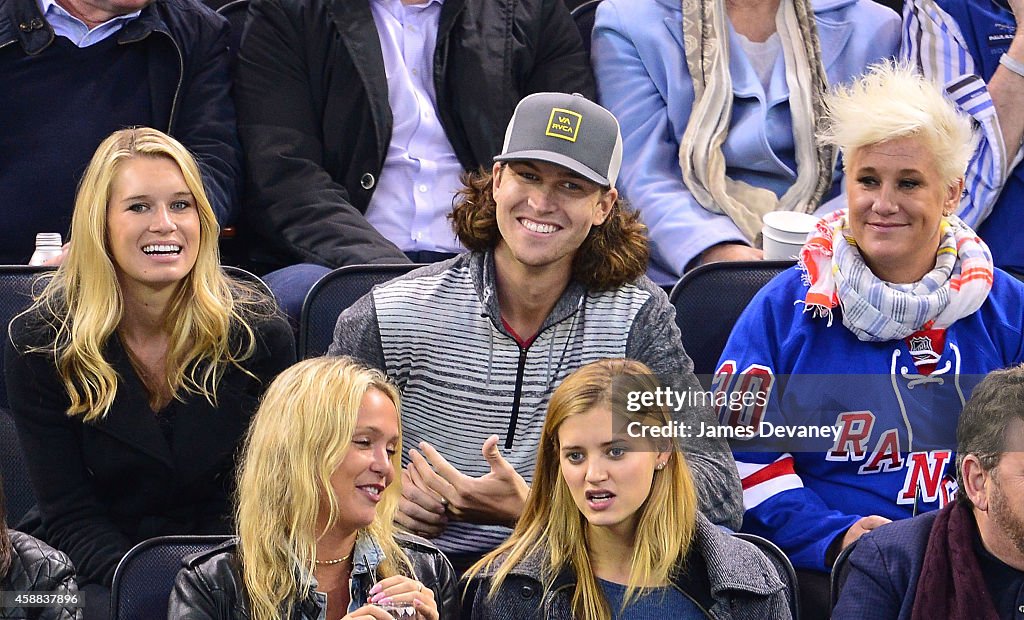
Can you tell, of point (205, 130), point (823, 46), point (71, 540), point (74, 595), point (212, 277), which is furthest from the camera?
point (823, 46)

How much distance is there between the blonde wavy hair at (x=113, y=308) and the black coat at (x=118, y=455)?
24mm

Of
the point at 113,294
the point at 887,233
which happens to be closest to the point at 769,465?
the point at 887,233

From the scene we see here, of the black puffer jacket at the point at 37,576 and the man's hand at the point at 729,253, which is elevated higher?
the man's hand at the point at 729,253

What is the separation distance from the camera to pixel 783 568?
2213mm

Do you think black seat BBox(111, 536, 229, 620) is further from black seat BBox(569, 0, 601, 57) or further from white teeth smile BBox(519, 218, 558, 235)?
black seat BBox(569, 0, 601, 57)

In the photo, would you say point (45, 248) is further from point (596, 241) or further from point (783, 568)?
point (783, 568)

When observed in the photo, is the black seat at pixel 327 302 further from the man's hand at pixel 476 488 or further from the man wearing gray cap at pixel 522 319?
the man's hand at pixel 476 488

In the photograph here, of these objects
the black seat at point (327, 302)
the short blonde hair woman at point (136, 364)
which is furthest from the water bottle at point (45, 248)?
the black seat at point (327, 302)

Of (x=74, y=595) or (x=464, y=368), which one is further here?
(x=464, y=368)

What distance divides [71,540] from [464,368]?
677 mm

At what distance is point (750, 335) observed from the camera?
2641 mm

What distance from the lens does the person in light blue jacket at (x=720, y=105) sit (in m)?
3.21

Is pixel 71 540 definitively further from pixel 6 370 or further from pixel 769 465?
pixel 769 465

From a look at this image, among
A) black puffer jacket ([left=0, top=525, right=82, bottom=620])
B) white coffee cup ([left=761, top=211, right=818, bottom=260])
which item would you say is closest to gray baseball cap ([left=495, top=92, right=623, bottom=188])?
white coffee cup ([left=761, top=211, right=818, bottom=260])
